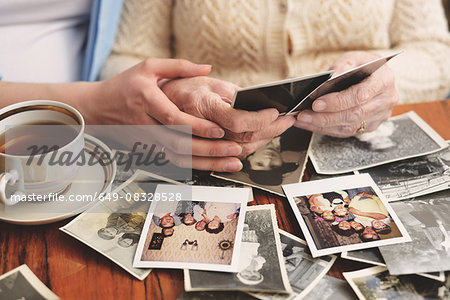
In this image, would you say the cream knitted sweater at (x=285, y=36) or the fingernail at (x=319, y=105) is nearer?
the fingernail at (x=319, y=105)

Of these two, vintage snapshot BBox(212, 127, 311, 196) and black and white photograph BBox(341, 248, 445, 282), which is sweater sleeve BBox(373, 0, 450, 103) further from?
black and white photograph BBox(341, 248, 445, 282)

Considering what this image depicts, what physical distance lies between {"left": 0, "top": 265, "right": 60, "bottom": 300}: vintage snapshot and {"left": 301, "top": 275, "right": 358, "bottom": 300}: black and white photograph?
14.8 inches

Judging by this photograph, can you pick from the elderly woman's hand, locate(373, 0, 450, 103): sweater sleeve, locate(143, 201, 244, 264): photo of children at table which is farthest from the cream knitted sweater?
locate(143, 201, 244, 264): photo of children at table

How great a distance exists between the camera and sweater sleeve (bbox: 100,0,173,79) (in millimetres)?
1201

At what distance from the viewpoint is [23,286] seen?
0.57 metres

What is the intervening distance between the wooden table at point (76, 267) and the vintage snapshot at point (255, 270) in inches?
1.2

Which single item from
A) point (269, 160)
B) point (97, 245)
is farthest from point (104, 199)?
point (269, 160)

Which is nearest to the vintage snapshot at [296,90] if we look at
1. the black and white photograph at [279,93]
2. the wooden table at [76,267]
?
the black and white photograph at [279,93]

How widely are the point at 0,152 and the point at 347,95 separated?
66cm

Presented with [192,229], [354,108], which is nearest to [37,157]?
[192,229]

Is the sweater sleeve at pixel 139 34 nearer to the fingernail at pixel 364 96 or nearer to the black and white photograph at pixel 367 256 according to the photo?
the fingernail at pixel 364 96

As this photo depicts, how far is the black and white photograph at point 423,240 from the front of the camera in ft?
1.92

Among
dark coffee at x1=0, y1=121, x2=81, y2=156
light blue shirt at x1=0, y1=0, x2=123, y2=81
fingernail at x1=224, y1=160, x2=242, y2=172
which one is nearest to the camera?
dark coffee at x1=0, y1=121, x2=81, y2=156

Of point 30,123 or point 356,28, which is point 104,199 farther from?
point 356,28
